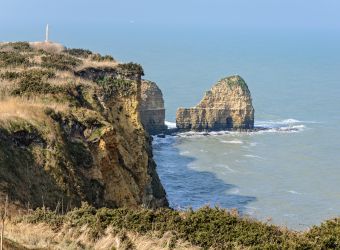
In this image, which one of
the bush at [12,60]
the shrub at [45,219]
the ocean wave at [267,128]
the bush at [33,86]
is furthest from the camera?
the ocean wave at [267,128]

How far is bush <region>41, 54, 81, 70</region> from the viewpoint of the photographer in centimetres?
3262

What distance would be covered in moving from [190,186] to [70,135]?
1560 inches

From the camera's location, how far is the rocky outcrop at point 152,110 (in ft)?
309

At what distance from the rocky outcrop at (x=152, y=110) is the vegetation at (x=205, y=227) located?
80.8 meters

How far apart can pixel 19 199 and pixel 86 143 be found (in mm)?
7689

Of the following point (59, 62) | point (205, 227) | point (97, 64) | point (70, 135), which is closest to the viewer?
point (205, 227)

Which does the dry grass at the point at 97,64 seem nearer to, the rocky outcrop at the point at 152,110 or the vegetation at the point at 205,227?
the vegetation at the point at 205,227

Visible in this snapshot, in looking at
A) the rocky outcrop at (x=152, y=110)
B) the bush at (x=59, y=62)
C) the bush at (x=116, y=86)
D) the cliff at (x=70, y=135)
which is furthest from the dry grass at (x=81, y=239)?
the rocky outcrop at (x=152, y=110)

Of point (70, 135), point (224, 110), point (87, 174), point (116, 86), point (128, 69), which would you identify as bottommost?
point (87, 174)

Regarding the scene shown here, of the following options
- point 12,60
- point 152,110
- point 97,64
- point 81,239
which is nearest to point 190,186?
point 97,64

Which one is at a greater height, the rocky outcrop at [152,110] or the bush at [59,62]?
the bush at [59,62]

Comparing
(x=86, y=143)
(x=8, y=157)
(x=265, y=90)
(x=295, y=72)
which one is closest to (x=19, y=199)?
(x=8, y=157)

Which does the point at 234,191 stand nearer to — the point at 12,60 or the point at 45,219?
the point at 12,60

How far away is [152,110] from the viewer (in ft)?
310
